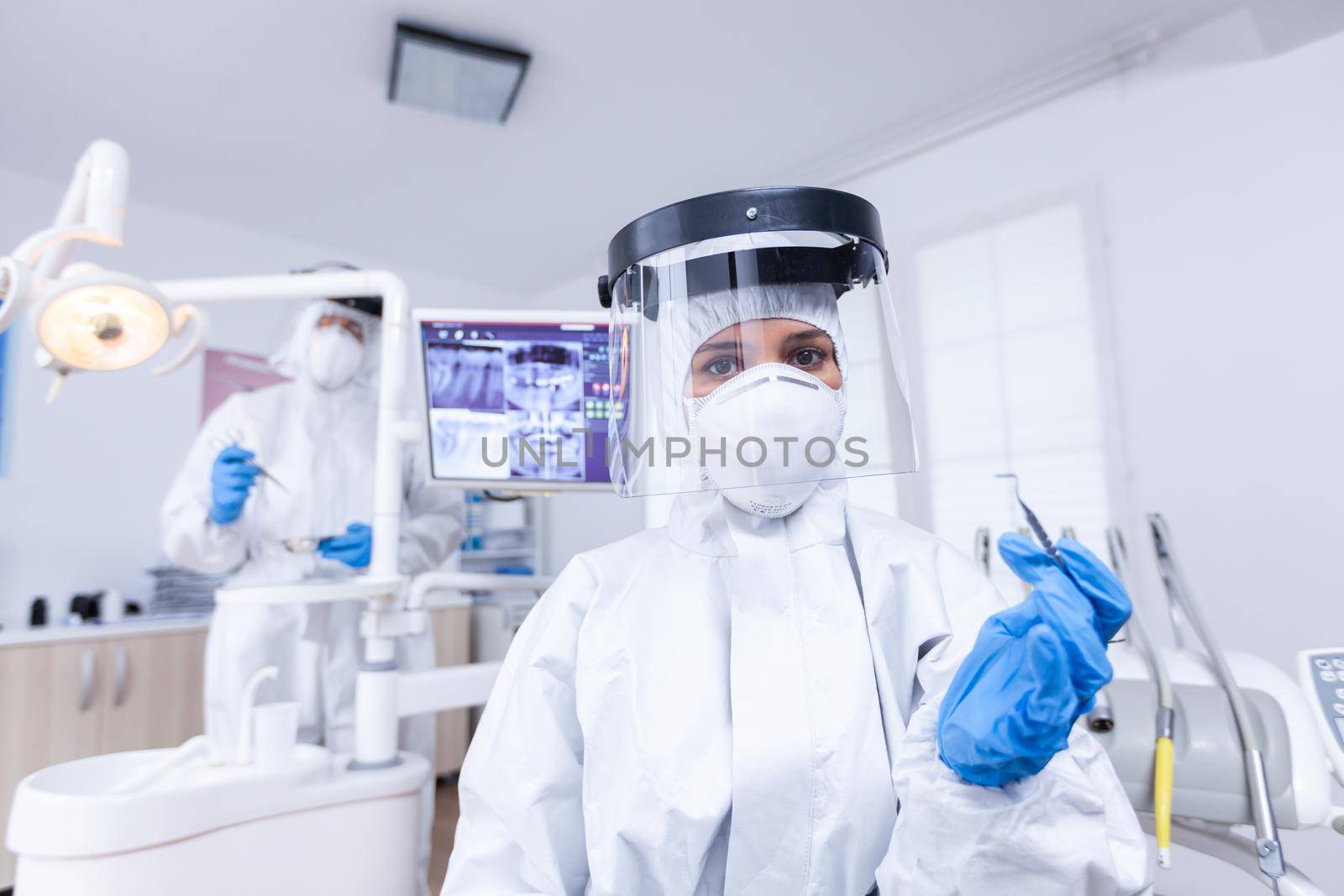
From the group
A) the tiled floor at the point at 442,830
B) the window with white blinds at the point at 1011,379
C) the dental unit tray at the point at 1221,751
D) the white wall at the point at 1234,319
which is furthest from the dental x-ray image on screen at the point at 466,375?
the white wall at the point at 1234,319

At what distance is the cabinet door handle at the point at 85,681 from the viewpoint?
2.30m

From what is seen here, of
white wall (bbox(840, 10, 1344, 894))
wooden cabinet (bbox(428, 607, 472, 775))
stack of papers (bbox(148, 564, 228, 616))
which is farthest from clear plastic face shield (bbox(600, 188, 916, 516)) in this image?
wooden cabinet (bbox(428, 607, 472, 775))

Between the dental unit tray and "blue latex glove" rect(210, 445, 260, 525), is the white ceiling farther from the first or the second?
the dental unit tray

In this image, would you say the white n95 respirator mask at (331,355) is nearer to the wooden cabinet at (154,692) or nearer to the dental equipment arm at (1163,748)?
the wooden cabinet at (154,692)

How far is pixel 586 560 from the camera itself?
0.94 m

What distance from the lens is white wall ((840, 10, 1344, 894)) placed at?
1918 mm

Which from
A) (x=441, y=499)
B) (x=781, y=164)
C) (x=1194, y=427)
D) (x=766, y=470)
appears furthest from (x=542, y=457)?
(x=781, y=164)

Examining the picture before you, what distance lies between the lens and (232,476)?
5.16ft

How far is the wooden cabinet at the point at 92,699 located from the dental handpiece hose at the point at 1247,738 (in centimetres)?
276

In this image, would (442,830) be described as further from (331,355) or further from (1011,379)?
(1011,379)

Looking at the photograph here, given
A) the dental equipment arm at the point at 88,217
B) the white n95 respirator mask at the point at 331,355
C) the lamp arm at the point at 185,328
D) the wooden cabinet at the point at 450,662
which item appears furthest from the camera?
the wooden cabinet at the point at 450,662

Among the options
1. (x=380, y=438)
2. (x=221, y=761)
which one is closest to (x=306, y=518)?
(x=380, y=438)

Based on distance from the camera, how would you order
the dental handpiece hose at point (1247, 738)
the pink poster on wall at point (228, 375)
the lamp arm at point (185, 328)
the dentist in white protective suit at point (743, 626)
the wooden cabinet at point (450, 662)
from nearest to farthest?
1. the dentist in white protective suit at point (743, 626)
2. the dental handpiece hose at point (1247, 738)
3. the lamp arm at point (185, 328)
4. the pink poster on wall at point (228, 375)
5. the wooden cabinet at point (450, 662)

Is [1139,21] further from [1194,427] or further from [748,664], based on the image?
[748,664]
